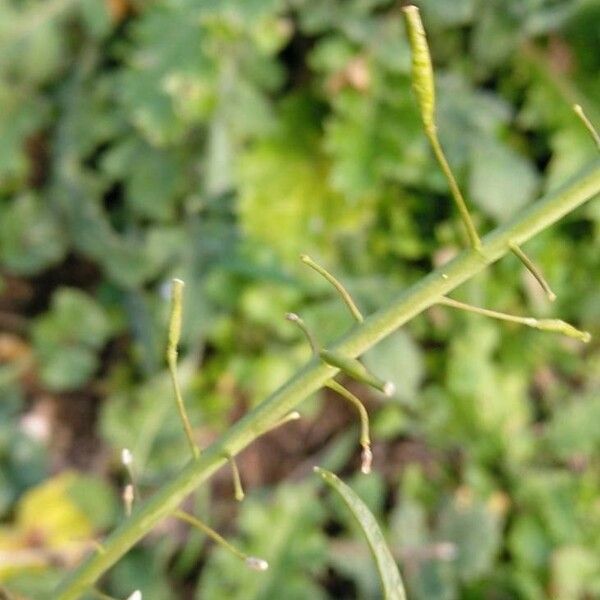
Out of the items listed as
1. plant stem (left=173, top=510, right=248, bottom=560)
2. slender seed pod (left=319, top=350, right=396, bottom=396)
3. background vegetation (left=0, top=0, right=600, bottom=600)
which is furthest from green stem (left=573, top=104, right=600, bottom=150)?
background vegetation (left=0, top=0, right=600, bottom=600)

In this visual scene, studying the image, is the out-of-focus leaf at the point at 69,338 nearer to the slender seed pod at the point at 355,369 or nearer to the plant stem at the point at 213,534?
the plant stem at the point at 213,534

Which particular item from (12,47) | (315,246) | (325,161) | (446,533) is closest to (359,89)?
(325,161)

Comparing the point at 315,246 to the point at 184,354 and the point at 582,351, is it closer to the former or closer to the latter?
the point at 184,354

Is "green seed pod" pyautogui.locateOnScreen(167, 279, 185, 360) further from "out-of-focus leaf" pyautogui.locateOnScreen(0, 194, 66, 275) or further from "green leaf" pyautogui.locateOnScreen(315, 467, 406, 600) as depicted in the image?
"out-of-focus leaf" pyautogui.locateOnScreen(0, 194, 66, 275)

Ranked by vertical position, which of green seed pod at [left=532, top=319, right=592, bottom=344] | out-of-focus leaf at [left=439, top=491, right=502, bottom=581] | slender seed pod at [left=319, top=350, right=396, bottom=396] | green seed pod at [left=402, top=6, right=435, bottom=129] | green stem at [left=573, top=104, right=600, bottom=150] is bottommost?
out-of-focus leaf at [left=439, top=491, right=502, bottom=581]

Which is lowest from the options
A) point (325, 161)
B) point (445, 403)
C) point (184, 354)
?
point (445, 403)
